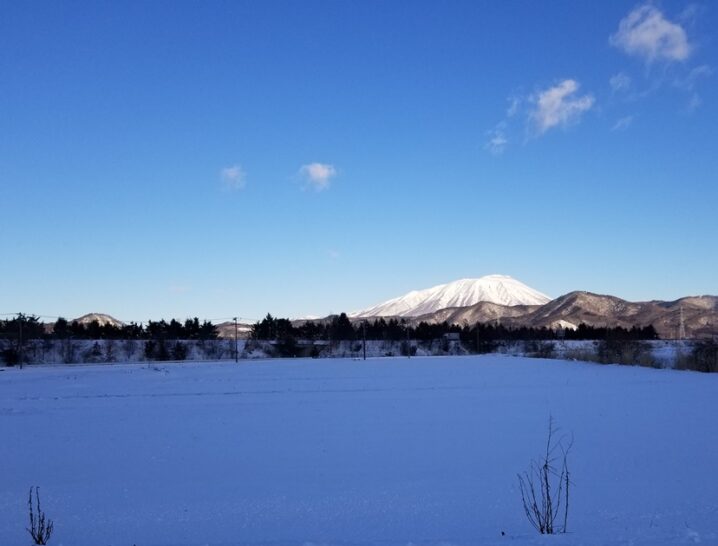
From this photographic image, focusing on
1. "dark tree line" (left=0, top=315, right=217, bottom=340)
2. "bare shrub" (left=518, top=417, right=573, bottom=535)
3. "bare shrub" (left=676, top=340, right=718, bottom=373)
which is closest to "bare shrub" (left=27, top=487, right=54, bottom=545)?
"bare shrub" (left=518, top=417, right=573, bottom=535)

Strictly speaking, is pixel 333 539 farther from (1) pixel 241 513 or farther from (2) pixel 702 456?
(2) pixel 702 456

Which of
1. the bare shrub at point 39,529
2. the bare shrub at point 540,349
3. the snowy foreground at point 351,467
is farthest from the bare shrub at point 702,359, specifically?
the bare shrub at point 39,529

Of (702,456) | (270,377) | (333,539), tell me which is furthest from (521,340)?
(333,539)

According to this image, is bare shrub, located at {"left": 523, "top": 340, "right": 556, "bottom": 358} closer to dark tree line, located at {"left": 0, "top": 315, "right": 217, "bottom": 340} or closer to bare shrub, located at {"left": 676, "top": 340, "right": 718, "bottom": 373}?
bare shrub, located at {"left": 676, "top": 340, "right": 718, "bottom": 373}

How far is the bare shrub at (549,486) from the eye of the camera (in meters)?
4.22

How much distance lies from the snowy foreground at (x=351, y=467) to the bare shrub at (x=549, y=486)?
11 cm

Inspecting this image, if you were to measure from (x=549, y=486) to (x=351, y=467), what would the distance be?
2.10 metres

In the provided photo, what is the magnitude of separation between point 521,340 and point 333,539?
1923 inches

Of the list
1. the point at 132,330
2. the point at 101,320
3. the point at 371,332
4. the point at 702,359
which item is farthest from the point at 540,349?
the point at 101,320

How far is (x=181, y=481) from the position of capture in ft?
18.8

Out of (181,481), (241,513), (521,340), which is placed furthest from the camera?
(521,340)

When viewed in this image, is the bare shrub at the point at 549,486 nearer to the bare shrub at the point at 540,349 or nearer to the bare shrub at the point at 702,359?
the bare shrub at the point at 702,359

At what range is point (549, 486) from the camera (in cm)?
490

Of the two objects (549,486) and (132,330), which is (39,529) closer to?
(549,486)
